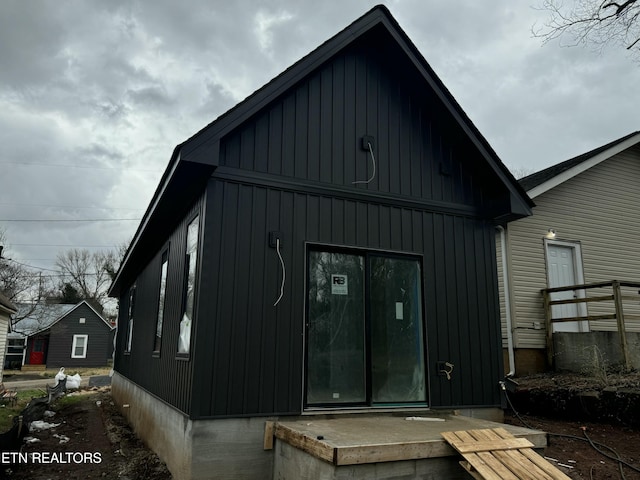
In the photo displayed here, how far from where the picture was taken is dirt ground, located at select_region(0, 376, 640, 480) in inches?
194

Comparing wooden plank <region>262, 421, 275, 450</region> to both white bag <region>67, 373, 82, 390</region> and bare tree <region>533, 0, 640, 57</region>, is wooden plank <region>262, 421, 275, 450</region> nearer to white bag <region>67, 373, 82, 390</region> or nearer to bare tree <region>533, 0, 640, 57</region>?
bare tree <region>533, 0, 640, 57</region>

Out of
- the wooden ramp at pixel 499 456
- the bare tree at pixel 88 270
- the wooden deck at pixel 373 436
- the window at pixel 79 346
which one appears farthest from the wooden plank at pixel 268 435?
the bare tree at pixel 88 270

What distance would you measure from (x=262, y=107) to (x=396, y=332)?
2884mm

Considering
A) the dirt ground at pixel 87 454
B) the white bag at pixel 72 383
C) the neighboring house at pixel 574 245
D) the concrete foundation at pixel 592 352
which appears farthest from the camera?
the white bag at pixel 72 383

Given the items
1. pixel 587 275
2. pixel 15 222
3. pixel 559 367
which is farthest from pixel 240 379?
pixel 15 222

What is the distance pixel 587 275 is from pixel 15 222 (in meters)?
37.9

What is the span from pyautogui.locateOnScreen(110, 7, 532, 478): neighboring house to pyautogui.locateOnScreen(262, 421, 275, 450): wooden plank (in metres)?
0.07

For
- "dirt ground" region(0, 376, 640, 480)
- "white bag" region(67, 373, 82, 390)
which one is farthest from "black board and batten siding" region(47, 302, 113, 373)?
"dirt ground" region(0, 376, 640, 480)

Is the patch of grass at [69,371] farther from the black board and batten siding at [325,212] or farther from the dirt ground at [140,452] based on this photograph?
the black board and batten siding at [325,212]

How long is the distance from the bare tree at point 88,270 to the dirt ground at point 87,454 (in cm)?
3700

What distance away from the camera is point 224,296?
4.65 m

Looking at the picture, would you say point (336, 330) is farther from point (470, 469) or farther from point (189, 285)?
point (470, 469)

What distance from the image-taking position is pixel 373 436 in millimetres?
3891

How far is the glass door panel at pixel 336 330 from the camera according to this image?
4992 millimetres
